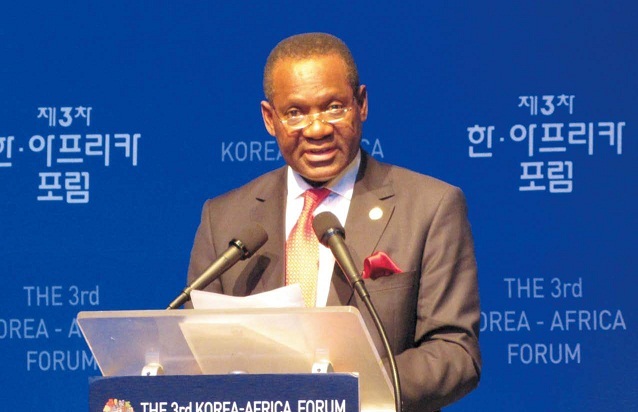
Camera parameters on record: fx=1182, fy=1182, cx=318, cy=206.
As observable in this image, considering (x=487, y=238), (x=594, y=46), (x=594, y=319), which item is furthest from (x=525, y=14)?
(x=594, y=319)

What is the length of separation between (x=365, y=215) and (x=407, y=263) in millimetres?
196

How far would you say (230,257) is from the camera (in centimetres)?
288

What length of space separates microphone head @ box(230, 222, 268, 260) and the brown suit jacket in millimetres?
304

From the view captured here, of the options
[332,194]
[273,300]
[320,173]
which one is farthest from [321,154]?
[273,300]

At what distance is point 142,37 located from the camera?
452cm

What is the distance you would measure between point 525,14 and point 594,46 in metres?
0.27

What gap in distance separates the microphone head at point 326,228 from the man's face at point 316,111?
451mm

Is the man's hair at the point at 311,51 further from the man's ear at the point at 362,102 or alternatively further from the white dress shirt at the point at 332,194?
the white dress shirt at the point at 332,194

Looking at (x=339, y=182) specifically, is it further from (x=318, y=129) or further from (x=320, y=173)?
(x=318, y=129)

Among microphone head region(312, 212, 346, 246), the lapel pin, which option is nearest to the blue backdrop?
the lapel pin

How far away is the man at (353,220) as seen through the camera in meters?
3.12

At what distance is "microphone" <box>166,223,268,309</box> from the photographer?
2.79 m

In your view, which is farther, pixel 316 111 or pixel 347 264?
pixel 316 111

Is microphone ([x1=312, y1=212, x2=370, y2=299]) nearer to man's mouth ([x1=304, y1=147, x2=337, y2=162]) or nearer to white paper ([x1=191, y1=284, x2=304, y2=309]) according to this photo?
white paper ([x1=191, y1=284, x2=304, y2=309])
